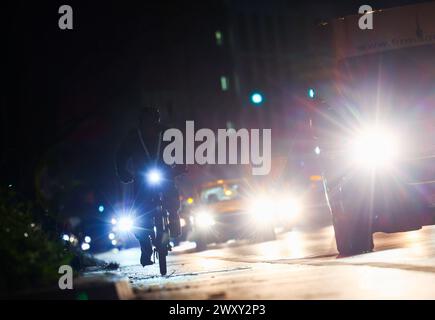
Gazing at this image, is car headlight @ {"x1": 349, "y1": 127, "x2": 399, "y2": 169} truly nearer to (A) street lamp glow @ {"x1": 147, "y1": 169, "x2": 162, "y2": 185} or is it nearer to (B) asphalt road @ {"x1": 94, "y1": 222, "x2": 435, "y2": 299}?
(B) asphalt road @ {"x1": 94, "y1": 222, "x2": 435, "y2": 299}

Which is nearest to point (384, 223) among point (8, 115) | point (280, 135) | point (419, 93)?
point (419, 93)

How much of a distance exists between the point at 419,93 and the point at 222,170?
5726 centimetres

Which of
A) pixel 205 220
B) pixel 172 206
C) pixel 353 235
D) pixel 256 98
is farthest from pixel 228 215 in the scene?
pixel 172 206

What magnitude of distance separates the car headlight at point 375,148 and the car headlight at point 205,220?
11889mm

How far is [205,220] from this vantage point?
77.9ft

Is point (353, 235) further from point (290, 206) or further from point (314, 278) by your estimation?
point (290, 206)

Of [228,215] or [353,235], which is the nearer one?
[353,235]

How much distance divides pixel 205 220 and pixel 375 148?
40.1 ft

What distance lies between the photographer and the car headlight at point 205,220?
77.4ft

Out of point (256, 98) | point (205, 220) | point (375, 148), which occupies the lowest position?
point (205, 220)

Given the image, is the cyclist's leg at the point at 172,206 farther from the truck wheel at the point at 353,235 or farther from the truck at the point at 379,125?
the truck wheel at the point at 353,235

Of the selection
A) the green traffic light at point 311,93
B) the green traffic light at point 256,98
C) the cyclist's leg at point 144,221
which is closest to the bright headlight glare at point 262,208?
the green traffic light at point 256,98

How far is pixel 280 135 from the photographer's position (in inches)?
4085

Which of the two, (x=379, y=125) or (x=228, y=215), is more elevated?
(x=379, y=125)
